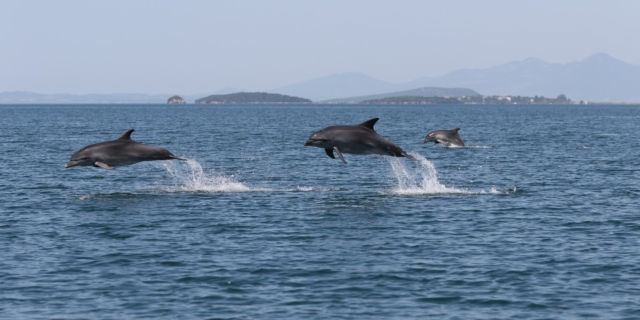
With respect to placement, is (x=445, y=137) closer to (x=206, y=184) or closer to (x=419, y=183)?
(x=419, y=183)

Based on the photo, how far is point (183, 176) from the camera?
146 feet

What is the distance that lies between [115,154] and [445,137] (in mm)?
37318

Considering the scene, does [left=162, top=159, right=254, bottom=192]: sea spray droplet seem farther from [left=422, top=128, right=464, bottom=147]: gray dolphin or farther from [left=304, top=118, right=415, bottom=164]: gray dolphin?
[left=422, top=128, right=464, bottom=147]: gray dolphin

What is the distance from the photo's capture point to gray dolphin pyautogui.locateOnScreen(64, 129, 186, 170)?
29922 mm

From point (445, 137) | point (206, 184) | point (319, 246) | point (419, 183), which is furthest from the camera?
point (445, 137)

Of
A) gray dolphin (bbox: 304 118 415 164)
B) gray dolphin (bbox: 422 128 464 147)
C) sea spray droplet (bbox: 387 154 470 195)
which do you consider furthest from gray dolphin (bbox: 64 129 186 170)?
gray dolphin (bbox: 422 128 464 147)

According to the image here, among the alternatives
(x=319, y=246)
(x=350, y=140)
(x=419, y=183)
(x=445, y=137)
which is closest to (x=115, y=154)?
(x=350, y=140)

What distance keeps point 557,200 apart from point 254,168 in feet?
62.6

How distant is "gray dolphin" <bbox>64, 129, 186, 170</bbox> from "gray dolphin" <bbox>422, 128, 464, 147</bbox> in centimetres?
3440

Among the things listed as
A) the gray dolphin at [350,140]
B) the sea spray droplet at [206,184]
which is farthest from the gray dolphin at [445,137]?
the gray dolphin at [350,140]

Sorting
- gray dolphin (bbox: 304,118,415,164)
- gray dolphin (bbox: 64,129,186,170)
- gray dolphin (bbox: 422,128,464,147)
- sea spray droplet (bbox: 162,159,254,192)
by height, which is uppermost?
gray dolphin (bbox: 304,118,415,164)

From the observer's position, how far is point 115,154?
3002 cm

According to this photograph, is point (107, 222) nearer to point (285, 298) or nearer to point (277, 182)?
point (285, 298)

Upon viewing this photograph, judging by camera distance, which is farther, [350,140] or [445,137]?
[445,137]
